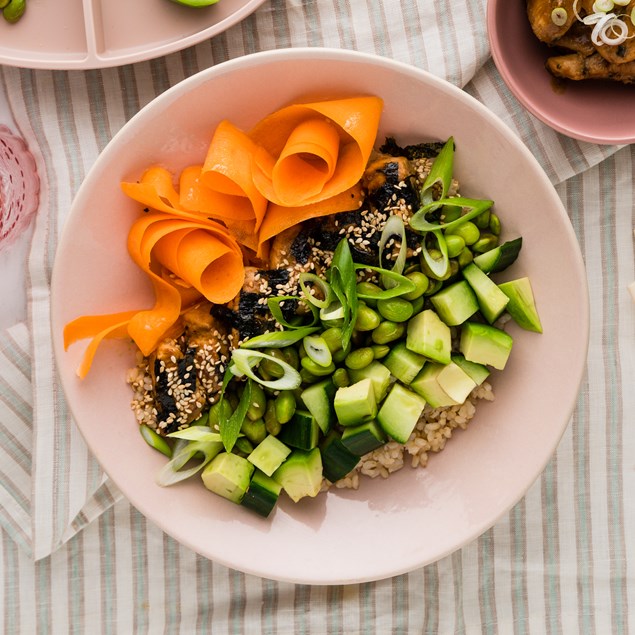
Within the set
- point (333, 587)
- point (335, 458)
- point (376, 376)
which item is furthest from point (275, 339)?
point (333, 587)

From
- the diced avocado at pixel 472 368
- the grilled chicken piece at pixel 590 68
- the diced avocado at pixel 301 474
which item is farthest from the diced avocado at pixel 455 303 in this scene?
the grilled chicken piece at pixel 590 68

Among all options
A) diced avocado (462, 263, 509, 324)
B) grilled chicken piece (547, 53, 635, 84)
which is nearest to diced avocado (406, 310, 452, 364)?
diced avocado (462, 263, 509, 324)

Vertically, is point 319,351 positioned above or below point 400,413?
above

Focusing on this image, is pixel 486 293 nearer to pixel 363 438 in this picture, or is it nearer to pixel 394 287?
pixel 394 287

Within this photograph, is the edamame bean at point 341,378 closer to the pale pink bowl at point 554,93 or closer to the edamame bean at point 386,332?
the edamame bean at point 386,332

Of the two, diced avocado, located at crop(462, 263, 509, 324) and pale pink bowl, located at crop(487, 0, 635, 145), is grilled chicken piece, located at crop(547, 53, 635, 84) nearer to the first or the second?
pale pink bowl, located at crop(487, 0, 635, 145)

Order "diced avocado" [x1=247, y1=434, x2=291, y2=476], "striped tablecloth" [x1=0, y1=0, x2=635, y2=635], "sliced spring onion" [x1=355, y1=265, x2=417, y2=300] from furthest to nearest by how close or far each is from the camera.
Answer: "striped tablecloth" [x1=0, y1=0, x2=635, y2=635] < "diced avocado" [x1=247, y1=434, x2=291, y2=476] < "sliced spring onion" [x1=355, y1=265, x2=417, y2=300]

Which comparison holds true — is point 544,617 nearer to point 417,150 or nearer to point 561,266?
point 561,266

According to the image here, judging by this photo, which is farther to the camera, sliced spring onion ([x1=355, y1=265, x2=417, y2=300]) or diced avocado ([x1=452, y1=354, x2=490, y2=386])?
diced avocado ([x1=452, y1=354, x2=490, y2=386])
